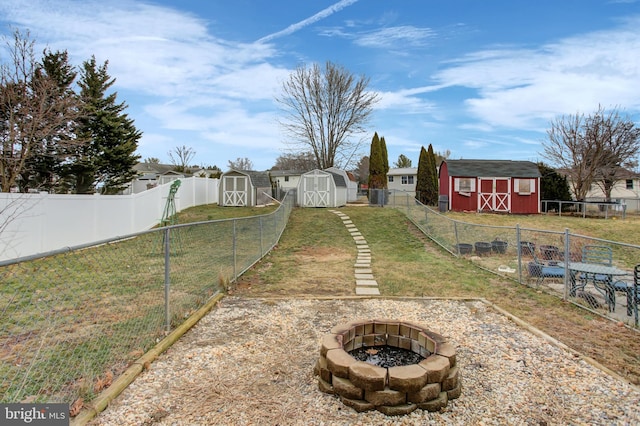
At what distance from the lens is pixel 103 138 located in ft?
67.5

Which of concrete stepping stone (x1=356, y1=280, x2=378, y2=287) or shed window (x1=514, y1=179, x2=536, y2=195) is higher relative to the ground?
shed window (x1=514, y1=179, x2=536, y2=195)

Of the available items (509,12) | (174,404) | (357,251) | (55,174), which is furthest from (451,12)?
(55,174)

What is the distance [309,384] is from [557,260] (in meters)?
7.43

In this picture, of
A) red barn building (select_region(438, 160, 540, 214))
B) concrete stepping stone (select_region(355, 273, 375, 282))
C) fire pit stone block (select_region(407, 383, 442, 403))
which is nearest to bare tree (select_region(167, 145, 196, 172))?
red barn building (select_region(438, 160, 540, 214))

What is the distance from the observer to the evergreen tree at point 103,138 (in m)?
19.4

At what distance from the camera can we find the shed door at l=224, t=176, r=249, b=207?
2292 centimetres

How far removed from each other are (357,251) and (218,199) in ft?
49.2

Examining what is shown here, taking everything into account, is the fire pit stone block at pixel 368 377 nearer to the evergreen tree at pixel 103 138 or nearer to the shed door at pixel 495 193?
the shed door at pixel 495 193

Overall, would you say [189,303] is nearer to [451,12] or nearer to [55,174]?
[451,12]

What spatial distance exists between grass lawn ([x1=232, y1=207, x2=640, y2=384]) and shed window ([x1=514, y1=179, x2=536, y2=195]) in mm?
4759

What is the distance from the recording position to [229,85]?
574 inches

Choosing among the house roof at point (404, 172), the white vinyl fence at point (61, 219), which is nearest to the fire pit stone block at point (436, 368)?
the white vinyl fence at point (61, 219)

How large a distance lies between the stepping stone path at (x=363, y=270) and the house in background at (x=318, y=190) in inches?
289

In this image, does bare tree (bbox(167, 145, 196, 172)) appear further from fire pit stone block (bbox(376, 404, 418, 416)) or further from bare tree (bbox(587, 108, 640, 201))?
fire pit stone block (bbox(376, 404, 418, 416))
